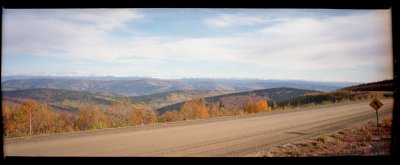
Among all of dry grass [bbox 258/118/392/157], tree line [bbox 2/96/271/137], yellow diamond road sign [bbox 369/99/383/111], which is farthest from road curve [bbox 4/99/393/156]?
yellow diamond road sign [bbox 369/99/383/111]

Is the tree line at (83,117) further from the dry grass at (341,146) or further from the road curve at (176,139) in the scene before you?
the dry grass at (341,146)

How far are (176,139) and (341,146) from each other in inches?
233

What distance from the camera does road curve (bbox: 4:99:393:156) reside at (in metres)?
10.5

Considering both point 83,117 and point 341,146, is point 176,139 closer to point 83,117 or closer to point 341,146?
point 341,146

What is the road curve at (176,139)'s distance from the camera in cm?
1048

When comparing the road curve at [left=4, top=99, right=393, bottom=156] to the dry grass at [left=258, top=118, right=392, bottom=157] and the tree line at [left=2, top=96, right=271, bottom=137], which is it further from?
the tree line at [left=2, top=96, right=271, bottom=137]

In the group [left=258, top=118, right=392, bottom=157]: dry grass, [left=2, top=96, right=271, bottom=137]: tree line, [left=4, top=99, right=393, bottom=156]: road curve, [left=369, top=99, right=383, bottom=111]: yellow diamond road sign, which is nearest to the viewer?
[left=4, top=99, right=393, bottom=156]: road curve

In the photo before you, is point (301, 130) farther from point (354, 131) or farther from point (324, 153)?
point (324, 153)

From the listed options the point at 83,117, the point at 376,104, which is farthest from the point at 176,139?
the point at 83,117

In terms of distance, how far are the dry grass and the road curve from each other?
73cm
